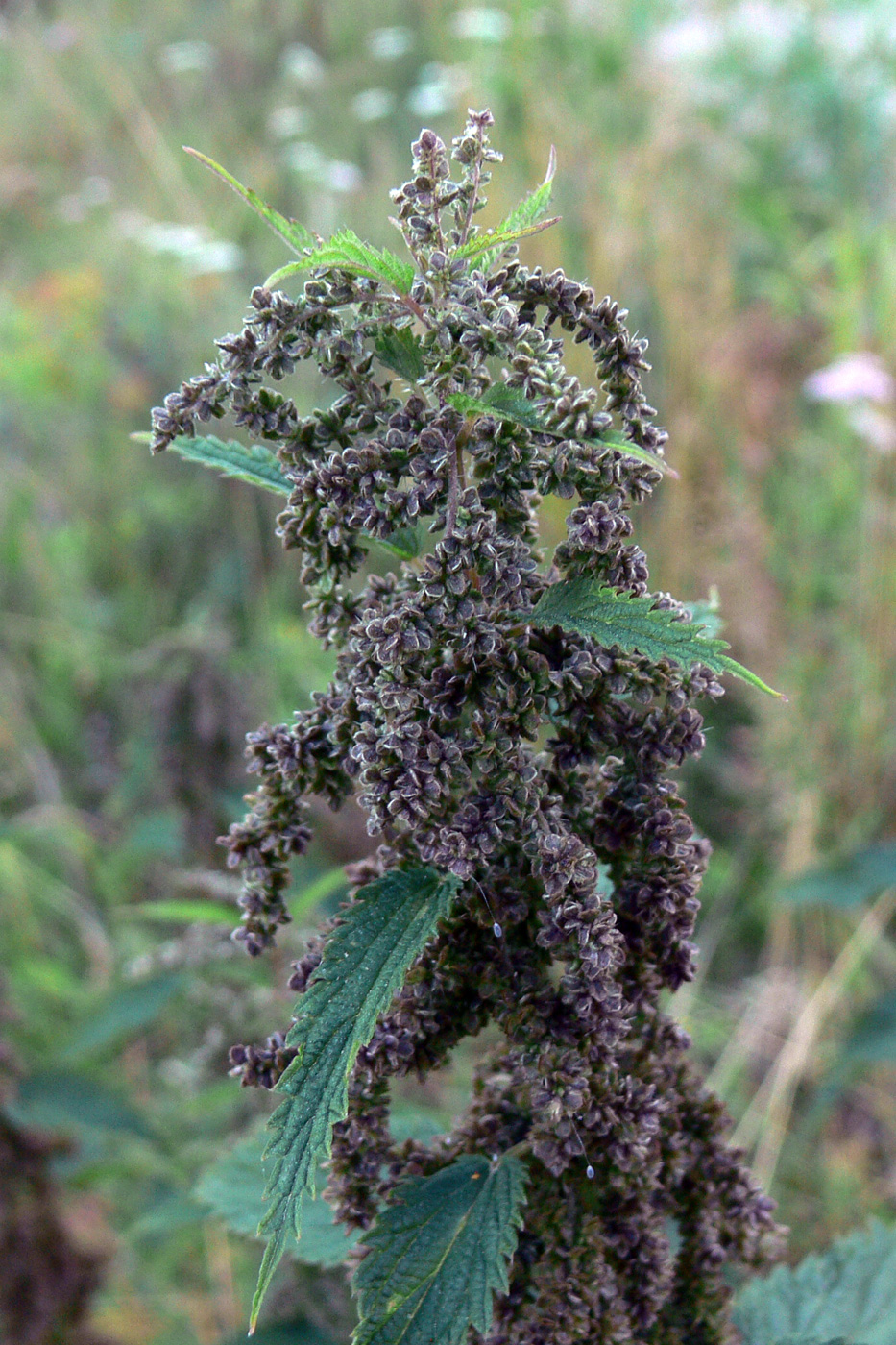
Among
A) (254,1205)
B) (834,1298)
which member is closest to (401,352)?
(254,1205)

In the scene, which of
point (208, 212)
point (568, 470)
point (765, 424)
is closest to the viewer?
point (568, 470)

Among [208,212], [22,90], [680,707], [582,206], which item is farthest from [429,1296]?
[22,90]

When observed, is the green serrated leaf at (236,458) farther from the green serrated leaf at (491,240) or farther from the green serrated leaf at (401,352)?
the green serrated leaf at (491,240)

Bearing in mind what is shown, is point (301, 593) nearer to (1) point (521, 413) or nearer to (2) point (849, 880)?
(2) point (849, 880)

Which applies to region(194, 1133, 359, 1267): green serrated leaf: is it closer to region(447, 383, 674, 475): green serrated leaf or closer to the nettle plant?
the nettle plant

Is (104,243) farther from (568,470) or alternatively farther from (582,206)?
(568,470)

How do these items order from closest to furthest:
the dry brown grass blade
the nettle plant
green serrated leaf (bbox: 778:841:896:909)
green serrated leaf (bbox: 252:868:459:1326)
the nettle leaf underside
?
green serrated leaf (bbox: 252:868:459:1326) → the nettle plant → the nettle leaf underside → green serrated leaf (bbox: 778:841:896:909) → the dry brown grass blade

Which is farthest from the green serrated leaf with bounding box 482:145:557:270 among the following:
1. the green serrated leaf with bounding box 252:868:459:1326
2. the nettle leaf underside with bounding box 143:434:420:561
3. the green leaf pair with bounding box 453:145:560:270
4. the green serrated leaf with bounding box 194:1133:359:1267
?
the green serrated leaf with bounding box 194:1133:359:1267
